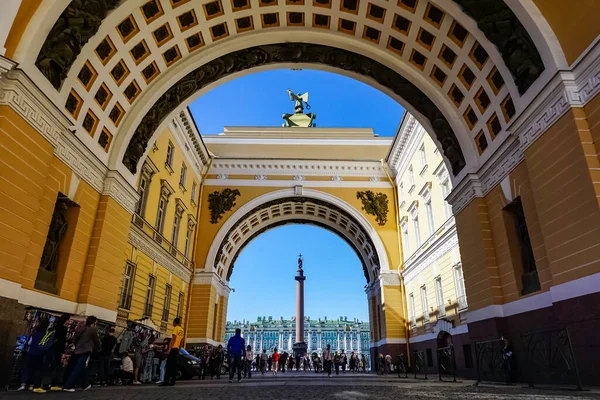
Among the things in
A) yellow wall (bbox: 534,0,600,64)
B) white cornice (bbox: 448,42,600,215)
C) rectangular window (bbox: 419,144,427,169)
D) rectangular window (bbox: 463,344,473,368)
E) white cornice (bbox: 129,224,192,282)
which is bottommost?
rectangular window (bbox: 463,344,473,368)

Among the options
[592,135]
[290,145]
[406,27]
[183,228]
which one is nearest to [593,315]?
[592,135]

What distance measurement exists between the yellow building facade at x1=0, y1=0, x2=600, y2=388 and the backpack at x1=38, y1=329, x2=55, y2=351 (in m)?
0.61

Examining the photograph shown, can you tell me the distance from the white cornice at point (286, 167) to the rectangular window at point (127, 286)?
12492mm

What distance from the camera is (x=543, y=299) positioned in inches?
A: 349

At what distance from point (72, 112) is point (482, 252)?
11.8 metres

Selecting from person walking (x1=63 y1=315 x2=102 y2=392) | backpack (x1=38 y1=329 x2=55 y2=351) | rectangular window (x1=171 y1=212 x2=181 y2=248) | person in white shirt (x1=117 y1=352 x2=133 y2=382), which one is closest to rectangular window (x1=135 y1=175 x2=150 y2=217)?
rectangular window (x1=171 y1=212 x2=181 y2=248)

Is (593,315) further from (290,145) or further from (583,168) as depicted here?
(290,145)

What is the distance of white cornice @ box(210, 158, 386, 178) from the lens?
91.0ft

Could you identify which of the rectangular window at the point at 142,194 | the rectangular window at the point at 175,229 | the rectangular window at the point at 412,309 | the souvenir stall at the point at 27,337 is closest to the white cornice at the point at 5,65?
the souvenir stall at the point at 27,337

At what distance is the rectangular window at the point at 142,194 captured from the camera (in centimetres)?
1684

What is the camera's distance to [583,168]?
740 cm

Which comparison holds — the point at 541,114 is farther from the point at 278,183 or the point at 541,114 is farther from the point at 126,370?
the point at 278,183

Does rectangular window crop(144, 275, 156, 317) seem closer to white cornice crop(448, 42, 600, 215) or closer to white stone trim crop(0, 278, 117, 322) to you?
white stone trim crop(0, 278, 117, 322)

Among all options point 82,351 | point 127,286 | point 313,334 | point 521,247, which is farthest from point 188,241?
point 313,334
